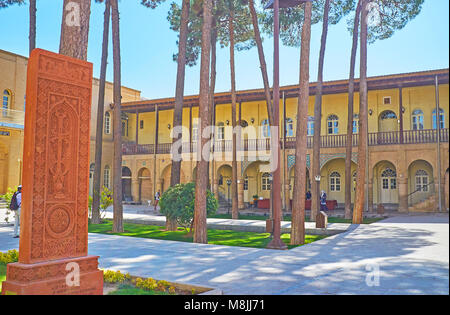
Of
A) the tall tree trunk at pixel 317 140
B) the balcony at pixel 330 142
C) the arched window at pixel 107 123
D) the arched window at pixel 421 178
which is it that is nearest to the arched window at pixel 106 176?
the balcony at pixel 330 142

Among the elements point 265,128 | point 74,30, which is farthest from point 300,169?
point 265,128

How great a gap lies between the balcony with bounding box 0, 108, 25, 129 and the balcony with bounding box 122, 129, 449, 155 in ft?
24.4

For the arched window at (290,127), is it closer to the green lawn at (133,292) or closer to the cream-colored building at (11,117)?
the cream-colored building at (11,117)

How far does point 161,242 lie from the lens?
396 inches

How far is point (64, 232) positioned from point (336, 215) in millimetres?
15676

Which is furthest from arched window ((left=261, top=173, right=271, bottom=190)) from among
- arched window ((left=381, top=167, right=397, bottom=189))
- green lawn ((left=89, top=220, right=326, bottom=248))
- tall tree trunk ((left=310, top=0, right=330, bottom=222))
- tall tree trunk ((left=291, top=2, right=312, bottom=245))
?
tall tree trunk ((left=291, top=2, right=312, bottom=245))

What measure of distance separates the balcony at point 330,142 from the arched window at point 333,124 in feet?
4.20

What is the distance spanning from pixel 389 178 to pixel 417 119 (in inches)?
143

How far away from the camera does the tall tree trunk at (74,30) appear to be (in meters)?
5.78

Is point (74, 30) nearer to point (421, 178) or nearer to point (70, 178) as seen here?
point (70, 178)

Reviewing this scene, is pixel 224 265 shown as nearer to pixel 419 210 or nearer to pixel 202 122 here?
pixel 202 122

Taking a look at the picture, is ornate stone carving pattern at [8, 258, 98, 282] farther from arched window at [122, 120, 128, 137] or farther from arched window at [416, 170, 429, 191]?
arched window at [122, 120, 128, 137]

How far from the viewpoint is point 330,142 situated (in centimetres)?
2269
